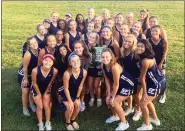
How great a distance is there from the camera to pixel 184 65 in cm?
896

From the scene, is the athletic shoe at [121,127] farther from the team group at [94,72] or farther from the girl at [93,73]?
the girl at [93,73]

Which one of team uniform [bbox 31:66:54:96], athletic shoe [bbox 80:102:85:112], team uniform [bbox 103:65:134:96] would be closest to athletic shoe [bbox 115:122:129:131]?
team uniform [bbox 103:65:134:96]

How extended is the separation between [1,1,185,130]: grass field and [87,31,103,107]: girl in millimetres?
347

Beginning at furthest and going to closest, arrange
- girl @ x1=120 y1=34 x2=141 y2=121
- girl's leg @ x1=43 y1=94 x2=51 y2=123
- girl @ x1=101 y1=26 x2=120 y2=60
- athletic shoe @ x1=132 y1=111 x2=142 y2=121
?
1. athletic shoe @ x1=132 y1=111 x2=142 y2=121
2. girl @ x1=101 y1=26 x2=120 y2=60
3. girl's leg @ x1=43 y1=94 x2=51 y2=123
4. girl @ x1=120 y1=34 x2=141 y2=121

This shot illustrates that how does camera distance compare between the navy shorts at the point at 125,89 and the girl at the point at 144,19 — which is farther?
the girl at the point at 144,19

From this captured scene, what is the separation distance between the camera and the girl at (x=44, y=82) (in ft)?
18.0

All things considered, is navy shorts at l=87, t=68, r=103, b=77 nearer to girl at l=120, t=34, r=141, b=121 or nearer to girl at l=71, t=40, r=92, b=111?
girl at l=71, t=40, r=92, b=111

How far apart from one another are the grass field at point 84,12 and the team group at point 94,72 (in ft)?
0.73

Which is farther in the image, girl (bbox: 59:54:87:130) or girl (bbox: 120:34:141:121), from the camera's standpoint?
girl (bbox: 120:34:141:121)

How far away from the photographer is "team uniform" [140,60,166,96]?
5488 mm

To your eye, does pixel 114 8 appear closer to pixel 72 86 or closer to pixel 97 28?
pixel 97 28

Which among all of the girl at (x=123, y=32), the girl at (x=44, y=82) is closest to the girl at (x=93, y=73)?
the girl at (x=123, y=32)

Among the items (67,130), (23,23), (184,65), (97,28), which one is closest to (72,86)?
(67,130)

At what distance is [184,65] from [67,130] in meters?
4.48
